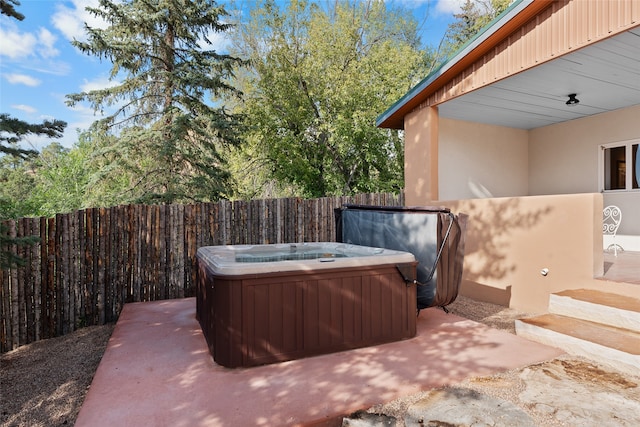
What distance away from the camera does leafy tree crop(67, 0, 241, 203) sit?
7.32 metres

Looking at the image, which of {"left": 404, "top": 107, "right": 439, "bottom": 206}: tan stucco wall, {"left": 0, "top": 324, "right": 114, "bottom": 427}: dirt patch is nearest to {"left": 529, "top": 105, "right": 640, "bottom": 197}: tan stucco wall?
{"left": 404, "top": 107, "right": 439, "bottom": 206}: tan stucco wall

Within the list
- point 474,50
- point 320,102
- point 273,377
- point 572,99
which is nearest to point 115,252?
point 273,377

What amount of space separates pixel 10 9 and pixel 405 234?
4057 millimetres

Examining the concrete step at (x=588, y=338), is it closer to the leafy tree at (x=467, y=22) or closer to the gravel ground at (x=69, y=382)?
the gravel ground at (x=69, y=382)

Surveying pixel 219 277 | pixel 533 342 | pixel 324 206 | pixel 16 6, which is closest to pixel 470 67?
pixel 324 206

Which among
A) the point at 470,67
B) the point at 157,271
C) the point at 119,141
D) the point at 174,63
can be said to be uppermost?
the point at 174,63

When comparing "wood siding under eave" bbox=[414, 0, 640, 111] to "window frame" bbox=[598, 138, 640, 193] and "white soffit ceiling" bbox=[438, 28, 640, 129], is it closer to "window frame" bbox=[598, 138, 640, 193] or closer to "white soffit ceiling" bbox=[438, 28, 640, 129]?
"white soffit ceiling" bbox=[438, 28, 640, 129]

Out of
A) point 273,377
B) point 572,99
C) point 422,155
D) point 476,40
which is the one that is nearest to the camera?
point 273,377

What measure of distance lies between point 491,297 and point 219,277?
3813mm

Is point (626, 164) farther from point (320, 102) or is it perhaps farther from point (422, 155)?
point (320, 102)

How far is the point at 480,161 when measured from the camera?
7.09m

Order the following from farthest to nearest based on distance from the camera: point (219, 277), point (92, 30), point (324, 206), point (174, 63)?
point (174, 63) → point (92, 30) → point (324, 206) → point (219, 277)

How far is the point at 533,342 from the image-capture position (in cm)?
338

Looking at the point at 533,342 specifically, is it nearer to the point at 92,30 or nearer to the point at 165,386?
the point at 165,386
